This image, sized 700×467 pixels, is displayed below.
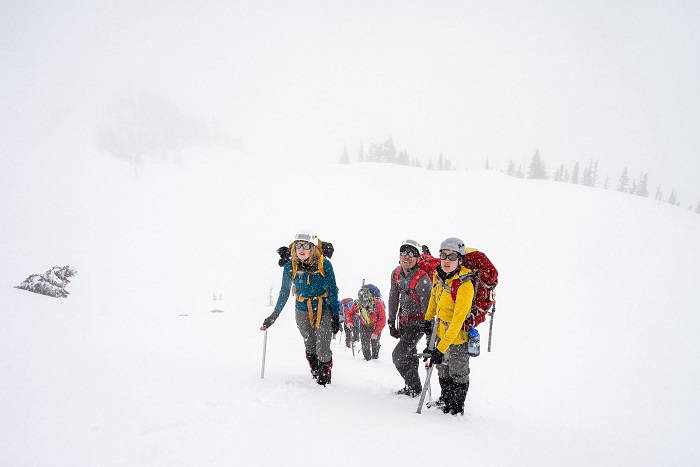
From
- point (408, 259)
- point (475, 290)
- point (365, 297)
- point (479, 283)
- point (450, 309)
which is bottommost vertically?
point (365, 297)

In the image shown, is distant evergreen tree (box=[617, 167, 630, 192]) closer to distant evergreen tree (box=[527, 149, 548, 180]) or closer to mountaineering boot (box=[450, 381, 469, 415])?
distant evergreen tree (box=[527, 149, 548, 180])

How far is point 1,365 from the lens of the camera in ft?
15.4

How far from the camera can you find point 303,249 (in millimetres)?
5387

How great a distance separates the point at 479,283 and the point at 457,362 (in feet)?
4.23

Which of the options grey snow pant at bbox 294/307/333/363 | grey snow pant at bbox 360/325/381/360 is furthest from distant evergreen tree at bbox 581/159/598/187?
→ grey snow pant at bbox 294/307/333/363

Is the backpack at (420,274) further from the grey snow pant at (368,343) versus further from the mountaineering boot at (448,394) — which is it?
the grey snow pant at (368,343)

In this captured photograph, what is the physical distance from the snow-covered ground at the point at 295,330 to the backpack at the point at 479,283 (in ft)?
5.16

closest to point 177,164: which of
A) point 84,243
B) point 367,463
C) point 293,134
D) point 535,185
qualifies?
point 84,243

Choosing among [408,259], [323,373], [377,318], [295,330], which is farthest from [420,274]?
[295,330]

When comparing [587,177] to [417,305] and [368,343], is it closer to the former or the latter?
[368,343]

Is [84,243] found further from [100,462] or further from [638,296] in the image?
[638,296]

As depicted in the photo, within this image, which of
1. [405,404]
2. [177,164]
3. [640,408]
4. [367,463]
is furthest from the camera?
[177,164]

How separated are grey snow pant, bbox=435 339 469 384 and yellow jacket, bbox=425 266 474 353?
0.38 feet

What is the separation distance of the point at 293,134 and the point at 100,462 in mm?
142972
